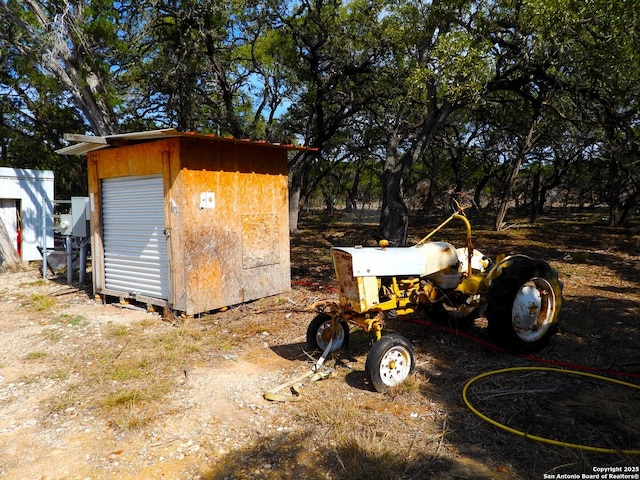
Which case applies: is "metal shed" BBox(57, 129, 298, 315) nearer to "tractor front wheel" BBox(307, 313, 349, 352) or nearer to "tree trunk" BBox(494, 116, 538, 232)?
"tractor front wheel" BBox(307, 313, 349, 352)

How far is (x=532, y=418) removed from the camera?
12.7 ft

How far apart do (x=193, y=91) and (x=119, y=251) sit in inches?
267

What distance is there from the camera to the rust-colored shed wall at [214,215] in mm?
6855

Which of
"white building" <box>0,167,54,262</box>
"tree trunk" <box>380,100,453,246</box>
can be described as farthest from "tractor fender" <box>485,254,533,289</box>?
"white building" <box>0,167,54,262</box>

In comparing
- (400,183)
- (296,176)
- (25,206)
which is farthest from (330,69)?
(25,206)

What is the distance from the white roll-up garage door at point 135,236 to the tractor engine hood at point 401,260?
3.46 m

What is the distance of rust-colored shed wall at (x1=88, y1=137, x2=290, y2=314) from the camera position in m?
6.86

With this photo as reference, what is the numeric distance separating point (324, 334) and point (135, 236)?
403cm

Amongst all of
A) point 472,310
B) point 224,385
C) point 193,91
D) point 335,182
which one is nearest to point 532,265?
point 472,310

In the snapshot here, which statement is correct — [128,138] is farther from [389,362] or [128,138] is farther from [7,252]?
[7,252]

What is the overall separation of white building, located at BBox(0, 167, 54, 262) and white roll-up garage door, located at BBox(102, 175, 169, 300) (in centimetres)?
560

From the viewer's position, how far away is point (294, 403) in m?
4.28

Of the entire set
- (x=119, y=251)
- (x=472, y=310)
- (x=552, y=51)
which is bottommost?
(x=472, y=310)

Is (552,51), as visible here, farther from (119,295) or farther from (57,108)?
(57,108)
